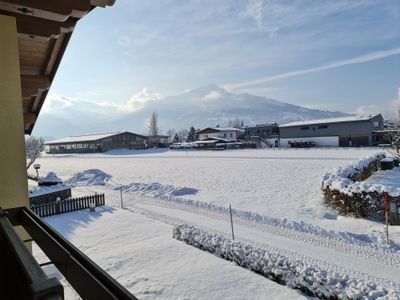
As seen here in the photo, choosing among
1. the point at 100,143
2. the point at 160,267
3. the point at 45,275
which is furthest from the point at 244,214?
the point at 100,143

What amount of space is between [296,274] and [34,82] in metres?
6.40

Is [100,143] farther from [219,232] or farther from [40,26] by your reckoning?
[40,26]

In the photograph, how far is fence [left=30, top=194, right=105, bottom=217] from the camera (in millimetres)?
15367

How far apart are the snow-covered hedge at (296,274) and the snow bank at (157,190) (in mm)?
9889

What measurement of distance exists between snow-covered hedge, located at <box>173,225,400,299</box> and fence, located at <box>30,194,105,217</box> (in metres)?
9.52

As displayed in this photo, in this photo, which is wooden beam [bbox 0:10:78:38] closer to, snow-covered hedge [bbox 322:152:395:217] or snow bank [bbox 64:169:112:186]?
snow-covered hedge [bbox 322:152:395:217]

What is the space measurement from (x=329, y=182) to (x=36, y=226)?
Result: 1422 centimetres

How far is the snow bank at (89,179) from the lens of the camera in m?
27.0

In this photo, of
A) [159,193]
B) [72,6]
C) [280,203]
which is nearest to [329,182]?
[280,203]

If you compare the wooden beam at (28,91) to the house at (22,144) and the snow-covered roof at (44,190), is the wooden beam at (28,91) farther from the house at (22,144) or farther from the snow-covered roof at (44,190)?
the snow-covered roof at (44,190)

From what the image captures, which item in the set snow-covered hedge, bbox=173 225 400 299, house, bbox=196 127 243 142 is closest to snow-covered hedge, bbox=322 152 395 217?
snow-covered hedge, bbox=173 225 400 299

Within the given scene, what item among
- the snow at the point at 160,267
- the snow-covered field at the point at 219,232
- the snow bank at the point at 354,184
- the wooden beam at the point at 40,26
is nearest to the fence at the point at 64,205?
the snow-covered field at the point at 219,232

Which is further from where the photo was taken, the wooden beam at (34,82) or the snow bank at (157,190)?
the snow bank at (157,190)

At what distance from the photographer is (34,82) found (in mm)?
4824
